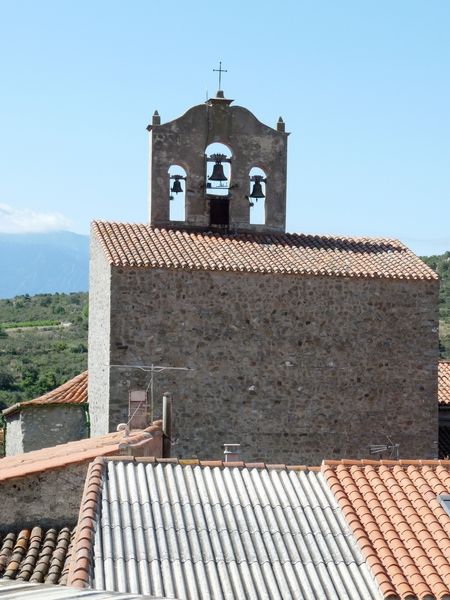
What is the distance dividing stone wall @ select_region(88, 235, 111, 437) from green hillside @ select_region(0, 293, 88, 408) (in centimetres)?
1688

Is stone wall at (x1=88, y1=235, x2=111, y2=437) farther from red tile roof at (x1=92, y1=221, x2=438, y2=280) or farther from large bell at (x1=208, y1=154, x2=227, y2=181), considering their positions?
large bell at (x1=208, y1=154, x2=227, y2=181)

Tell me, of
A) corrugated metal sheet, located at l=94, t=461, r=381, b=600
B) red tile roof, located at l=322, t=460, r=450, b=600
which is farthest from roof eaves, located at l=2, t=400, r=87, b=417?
corrugated metal sheet, located at l=94, t=461, r=381, b=600

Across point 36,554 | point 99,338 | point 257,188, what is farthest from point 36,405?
point 36,554

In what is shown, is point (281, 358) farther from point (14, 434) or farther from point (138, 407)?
point (14, 434)

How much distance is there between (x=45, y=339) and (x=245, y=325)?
108ft

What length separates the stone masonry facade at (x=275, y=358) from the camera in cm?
2116

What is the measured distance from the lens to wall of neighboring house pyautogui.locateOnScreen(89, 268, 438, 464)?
21172 mm

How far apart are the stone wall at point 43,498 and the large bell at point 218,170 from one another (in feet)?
32.9

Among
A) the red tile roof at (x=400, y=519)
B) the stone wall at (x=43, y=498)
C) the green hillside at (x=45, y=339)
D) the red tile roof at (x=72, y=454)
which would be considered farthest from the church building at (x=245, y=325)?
the green hillside at (x=45, y=339)

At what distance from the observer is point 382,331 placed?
22.2 metres

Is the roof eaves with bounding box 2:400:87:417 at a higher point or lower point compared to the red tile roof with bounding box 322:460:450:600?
lower

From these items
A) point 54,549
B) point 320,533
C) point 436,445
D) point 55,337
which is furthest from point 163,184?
point 55,337

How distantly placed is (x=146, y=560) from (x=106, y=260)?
38.8ft

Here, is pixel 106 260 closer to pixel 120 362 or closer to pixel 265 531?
pixel 120 362
